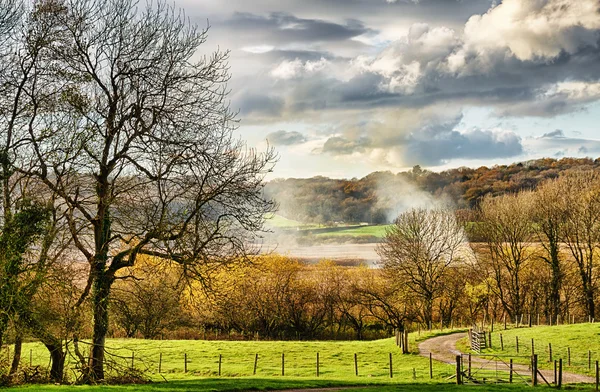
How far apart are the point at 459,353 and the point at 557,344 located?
766cm

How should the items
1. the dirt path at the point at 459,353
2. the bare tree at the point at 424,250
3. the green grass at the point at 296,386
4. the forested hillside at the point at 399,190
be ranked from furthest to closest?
1. the forested hillside at the point at 399,190
2. the bare tree at the point at 424,250
3. the dirt path at the point at 459,353
4. the green grass at the point at 296,386

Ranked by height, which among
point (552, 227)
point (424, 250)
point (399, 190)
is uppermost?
point (399, 190)

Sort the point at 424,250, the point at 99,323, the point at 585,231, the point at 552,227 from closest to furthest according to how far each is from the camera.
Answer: the point at 99,323
the point at 585,231
the point at 552,227
the point at 424,250

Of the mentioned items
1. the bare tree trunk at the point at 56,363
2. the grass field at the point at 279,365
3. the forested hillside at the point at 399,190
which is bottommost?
the grass field at the point at 279,365

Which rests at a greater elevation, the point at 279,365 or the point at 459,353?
the point at 459,353

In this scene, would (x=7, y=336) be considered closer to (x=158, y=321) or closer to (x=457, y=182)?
(x=158, y=321)

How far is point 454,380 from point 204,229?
17638mm

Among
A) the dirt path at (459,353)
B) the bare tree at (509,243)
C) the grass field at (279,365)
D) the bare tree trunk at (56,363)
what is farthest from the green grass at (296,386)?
the bare tree at (509,243)

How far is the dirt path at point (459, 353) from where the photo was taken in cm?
3650

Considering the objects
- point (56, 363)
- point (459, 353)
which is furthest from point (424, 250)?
point (56, 363)

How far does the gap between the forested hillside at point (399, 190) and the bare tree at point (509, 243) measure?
74565mm

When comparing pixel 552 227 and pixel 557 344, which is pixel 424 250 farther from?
pixel 557 344

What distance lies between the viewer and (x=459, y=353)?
47.6m

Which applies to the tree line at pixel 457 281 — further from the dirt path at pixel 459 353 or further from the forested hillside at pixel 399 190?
the forested hillside at pixel 399 190
